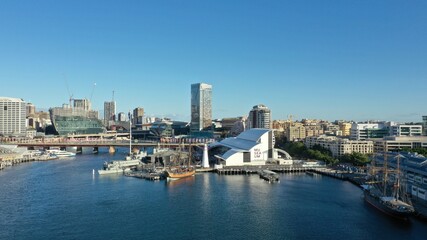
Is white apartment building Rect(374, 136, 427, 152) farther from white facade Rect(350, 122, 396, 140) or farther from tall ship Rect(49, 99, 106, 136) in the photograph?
tall ship Rect(49, 99, 106, 136)

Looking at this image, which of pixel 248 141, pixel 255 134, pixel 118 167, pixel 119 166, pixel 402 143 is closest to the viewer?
pixel 118 167

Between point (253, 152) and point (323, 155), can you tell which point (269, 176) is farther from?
point (323, 155)

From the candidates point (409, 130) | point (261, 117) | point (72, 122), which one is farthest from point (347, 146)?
point (72, 122)

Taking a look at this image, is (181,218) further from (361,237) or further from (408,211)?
(408,211)

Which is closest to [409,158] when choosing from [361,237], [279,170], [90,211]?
[361,237]

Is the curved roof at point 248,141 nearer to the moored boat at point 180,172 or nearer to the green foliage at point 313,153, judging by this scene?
the green foliage at point 313,153

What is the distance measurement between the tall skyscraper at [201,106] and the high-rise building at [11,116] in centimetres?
2938

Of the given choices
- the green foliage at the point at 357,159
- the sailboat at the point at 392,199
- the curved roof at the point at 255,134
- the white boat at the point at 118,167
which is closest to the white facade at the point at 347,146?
the green foliage at the point at 357,159

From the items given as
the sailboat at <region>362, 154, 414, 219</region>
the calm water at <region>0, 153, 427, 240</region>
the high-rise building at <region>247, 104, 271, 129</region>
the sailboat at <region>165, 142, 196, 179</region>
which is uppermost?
the high-rise building at <region>247, 104, 271, 129</region>

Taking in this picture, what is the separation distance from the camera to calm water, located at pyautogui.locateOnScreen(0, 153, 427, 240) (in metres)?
11.0

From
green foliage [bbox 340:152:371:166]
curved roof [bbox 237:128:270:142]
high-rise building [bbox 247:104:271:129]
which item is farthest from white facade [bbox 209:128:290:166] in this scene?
high-rise building [bbox 247:104:271:129]

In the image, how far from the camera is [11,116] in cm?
5659

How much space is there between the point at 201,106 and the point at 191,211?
62.2 meters

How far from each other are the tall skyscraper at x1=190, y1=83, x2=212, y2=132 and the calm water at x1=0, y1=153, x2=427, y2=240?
53515mm
